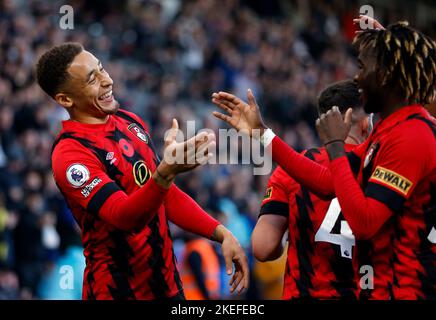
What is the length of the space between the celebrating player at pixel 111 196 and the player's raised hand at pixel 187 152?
0.32 metres

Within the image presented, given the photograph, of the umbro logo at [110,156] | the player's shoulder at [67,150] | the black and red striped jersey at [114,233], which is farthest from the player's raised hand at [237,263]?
the player's shoulder at [67,150]

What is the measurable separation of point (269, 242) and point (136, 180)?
81 cm

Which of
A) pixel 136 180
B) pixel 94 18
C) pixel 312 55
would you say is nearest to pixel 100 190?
pixel 136 180

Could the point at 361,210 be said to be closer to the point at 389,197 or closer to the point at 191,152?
the point at 389,197

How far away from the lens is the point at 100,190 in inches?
191

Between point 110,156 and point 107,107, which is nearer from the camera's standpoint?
point 110,156

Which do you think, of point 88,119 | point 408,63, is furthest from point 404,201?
point 88,119

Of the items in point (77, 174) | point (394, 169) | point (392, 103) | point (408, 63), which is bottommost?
point (77, 174)

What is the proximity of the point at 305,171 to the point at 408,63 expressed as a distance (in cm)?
76

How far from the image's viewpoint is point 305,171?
181 inches

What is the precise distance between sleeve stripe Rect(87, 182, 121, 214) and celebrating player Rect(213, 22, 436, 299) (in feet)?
3.84

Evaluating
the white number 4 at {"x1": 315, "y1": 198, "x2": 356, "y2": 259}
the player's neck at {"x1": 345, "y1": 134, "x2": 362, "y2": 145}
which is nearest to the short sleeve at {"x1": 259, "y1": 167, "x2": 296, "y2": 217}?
the white number 4 at {"x1": 315, "y1": 198, "x2": 356, "y2": 259}

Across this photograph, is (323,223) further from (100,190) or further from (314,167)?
(100,190)

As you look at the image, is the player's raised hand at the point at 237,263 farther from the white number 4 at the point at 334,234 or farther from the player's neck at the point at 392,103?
the player's neck at the point at 392,103
